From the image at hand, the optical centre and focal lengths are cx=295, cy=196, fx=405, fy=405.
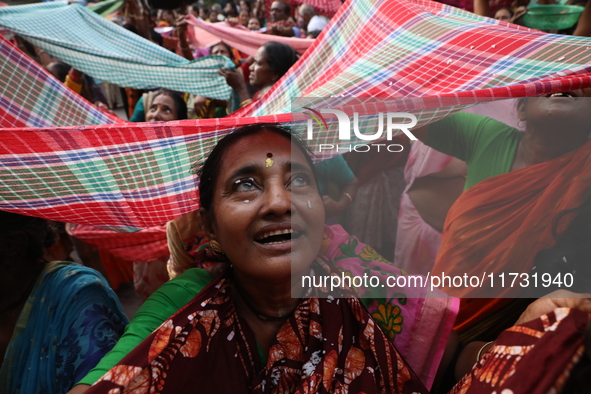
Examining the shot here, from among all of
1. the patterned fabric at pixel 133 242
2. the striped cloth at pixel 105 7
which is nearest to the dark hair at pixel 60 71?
the striped cloth at pixel 105 7

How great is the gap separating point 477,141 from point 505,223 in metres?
0.41

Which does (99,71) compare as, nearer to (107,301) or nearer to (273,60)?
(273,60)

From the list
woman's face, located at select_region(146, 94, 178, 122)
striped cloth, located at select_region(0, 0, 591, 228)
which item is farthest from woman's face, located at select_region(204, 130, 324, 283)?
woman's face, located at select_region(146, 94, 178, 122)

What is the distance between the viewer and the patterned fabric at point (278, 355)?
1.04 m

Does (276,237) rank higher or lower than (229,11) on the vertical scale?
higher

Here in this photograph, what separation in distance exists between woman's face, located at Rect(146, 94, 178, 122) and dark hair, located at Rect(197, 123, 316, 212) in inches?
81.8

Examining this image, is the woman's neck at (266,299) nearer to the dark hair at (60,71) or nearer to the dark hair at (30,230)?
the dark hair at (30,230)

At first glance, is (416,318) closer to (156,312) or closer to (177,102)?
(156,312)

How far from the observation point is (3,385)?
1.29 metres

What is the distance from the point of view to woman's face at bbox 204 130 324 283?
106 centimetres

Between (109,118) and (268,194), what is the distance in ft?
4.41

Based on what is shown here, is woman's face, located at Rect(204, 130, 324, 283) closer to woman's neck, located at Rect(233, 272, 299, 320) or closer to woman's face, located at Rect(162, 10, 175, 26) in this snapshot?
woman's neck, located at Rect(233, 272, 299, 320)

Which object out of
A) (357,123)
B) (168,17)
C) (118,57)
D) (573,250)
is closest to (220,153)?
(357,123)

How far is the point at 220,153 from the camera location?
1.19 m
